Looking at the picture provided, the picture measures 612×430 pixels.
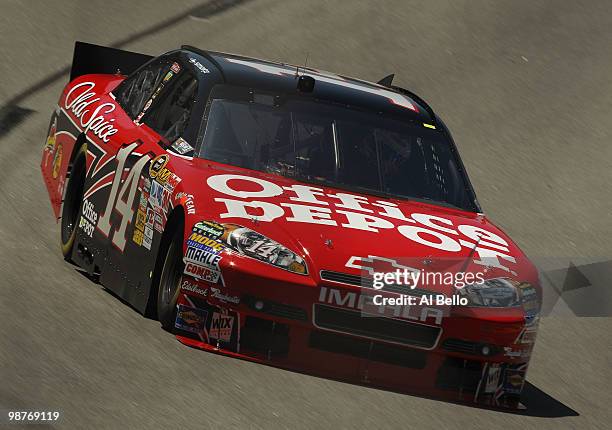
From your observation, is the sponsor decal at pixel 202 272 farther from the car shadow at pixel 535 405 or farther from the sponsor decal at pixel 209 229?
the car shadow at pixel 535 405

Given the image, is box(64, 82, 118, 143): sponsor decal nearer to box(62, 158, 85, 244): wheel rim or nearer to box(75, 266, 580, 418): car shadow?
box(62, 158, 85, 244): wheel rim

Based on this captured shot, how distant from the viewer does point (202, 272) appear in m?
6.57

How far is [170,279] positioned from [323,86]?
203 centimetres

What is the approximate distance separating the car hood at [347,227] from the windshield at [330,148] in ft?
0.53

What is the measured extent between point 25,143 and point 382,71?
5058 mm

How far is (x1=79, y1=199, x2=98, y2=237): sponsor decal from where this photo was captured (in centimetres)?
851

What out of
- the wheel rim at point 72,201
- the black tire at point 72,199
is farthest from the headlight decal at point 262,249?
the wheel rim at point 72,201

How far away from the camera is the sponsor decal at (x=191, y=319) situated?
Result: 6641 mm

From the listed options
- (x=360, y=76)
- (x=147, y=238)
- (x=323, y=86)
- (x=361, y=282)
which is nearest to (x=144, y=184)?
(x=147, y=238)

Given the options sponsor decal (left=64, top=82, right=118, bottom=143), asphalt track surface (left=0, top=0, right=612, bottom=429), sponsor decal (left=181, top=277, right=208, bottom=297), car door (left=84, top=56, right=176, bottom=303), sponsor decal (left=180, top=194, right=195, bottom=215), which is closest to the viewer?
asphalt track surface (left=0, top=0, right=612, bottom=429)

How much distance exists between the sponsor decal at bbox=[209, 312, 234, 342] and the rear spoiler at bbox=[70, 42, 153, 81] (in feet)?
14.1

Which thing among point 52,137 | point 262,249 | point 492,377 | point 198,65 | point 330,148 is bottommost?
point 52,137

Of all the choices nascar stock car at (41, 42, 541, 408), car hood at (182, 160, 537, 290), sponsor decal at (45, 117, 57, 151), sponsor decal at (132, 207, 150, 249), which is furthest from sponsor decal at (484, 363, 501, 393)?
sponsor decal at (45, 117, 57, 151)

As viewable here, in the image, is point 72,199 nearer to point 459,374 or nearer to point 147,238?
point 147,238
